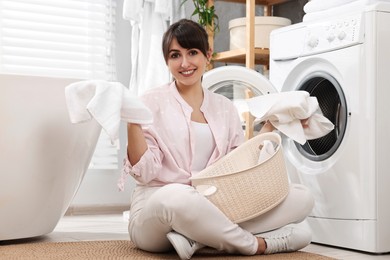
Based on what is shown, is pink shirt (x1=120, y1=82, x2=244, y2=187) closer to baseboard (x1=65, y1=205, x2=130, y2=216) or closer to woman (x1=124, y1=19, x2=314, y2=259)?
woman (x1=124, y1=19, x2=314, y2=259)

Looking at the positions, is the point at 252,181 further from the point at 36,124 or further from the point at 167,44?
the point at 36,124

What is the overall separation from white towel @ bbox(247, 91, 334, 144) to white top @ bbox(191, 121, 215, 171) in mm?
213

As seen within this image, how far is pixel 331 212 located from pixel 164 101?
773mm

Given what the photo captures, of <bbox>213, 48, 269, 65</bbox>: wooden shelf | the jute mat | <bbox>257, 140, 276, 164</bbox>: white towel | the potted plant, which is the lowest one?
the jute mat

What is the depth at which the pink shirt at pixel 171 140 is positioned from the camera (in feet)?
6.37

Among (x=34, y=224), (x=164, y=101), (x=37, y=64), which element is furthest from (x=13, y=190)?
(x=37, y=64)

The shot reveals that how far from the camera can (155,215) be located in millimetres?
1788

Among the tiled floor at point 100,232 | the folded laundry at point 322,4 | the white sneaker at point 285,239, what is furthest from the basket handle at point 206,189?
the folded laundry at point 322,4

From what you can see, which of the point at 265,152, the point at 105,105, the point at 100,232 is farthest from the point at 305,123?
the point at 100,232

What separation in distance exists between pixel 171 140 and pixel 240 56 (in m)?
1.39

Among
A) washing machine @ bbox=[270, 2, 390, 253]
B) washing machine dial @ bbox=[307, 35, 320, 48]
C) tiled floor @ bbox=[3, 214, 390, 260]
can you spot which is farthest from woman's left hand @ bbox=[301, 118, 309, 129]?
tiled floor @ bbox=[3, 214, 390, 260]

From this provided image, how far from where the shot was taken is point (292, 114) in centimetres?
219

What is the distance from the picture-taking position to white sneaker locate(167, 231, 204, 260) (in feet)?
5.79

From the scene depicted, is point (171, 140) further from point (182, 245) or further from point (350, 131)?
point (350, 131)
